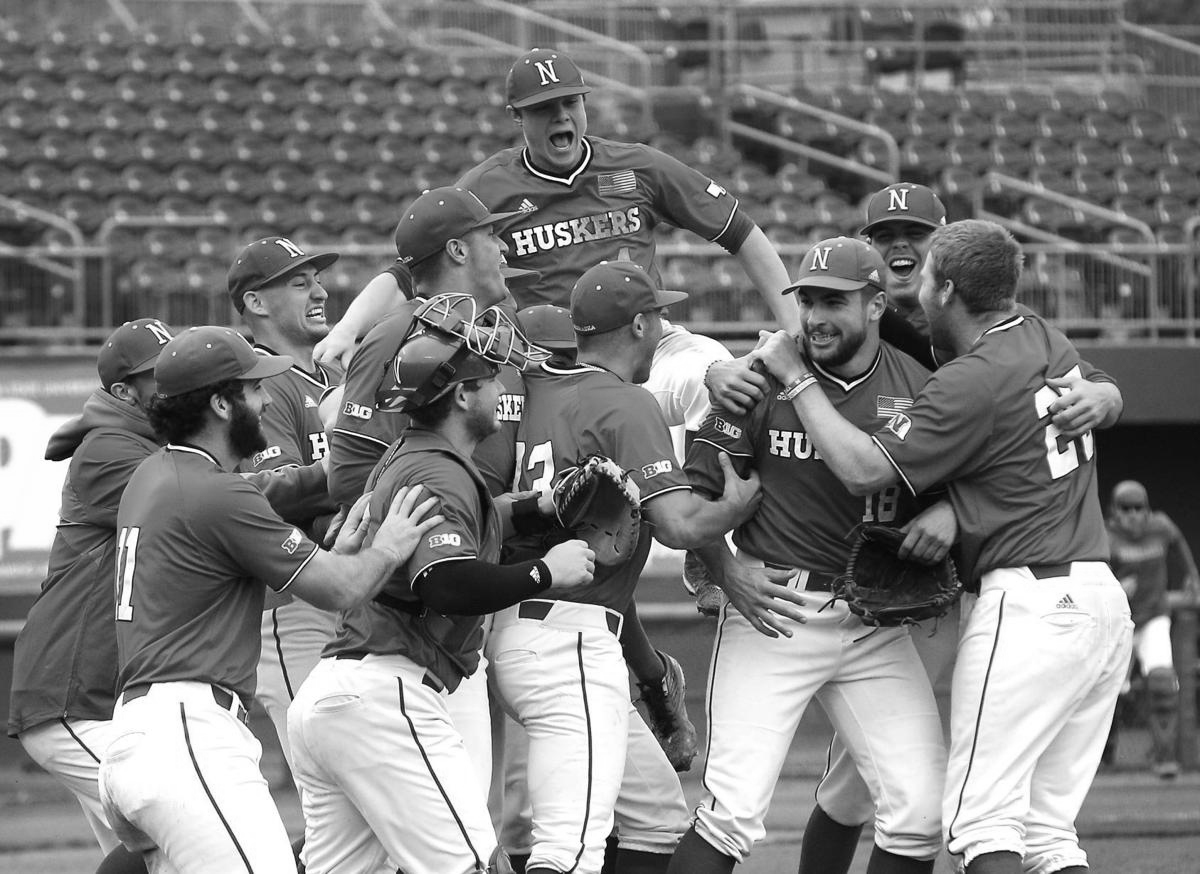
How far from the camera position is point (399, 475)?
4754mm

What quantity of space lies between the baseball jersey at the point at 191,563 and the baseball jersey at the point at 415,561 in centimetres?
30

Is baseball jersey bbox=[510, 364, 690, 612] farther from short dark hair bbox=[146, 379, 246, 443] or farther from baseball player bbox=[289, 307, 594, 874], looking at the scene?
short dark hair bbox=[146, 379, 246, 443]

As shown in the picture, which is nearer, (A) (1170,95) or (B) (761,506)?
(B) (761,506)

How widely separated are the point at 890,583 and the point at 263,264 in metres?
2.53

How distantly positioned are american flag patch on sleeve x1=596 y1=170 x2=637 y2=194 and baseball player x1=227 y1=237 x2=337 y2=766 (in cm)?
101

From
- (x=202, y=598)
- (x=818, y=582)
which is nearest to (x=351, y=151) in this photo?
(x=818, y=582)

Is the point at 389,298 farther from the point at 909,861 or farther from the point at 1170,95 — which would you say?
the point at 1170,95

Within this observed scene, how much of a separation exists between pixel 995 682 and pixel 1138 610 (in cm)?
625

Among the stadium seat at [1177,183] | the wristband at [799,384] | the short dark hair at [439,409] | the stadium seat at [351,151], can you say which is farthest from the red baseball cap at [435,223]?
the stadium seat at [1177,183]

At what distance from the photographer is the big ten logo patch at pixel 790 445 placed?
5348 mm

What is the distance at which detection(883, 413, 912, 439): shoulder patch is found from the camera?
5043 millimetres

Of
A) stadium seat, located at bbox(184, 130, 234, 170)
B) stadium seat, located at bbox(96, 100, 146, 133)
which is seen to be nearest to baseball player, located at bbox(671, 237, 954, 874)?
stadium seat, located at bbox(184, 130, 234, 170)

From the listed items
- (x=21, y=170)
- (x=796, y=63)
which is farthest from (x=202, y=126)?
(x=796, y=63)

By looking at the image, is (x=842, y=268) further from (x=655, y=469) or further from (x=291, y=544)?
(x=291, y=544)
